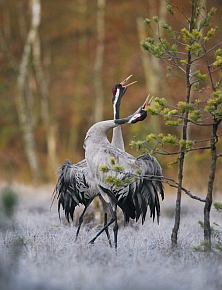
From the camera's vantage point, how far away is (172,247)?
533 centimetres

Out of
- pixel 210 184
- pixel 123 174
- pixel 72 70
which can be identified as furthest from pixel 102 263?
pixel 72 70

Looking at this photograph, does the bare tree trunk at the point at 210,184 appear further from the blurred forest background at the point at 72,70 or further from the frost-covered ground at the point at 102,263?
the blurred forest background at the point at 72,70

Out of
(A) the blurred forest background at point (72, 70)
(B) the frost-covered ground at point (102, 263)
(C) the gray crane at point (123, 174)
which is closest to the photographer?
(B) the frost-covered ground at point (102, 263)

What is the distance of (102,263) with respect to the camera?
4.54m

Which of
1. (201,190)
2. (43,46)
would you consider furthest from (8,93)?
(201,190)

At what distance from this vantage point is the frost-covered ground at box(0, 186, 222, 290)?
13.0 ft

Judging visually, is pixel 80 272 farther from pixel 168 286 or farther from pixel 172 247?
pixel 172 247

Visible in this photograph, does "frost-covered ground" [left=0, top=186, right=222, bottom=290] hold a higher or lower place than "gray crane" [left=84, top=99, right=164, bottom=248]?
lower

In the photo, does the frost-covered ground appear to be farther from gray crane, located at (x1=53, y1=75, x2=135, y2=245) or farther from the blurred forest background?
the blurred forest background

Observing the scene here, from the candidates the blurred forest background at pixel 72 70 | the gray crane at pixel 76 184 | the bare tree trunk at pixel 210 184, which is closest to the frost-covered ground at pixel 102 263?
the bare tree trunk at pixel 210 184

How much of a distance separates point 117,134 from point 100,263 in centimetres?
214

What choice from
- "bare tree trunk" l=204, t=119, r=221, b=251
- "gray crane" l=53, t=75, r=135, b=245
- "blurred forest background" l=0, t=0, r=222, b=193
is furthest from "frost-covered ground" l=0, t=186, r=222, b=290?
"blurred forest background" l=0, t=0, r=222, b=193

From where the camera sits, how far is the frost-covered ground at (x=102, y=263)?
3.96m

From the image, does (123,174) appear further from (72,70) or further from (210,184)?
(72,70)
